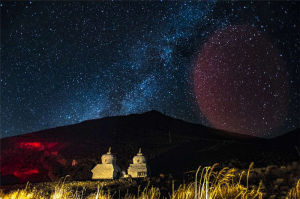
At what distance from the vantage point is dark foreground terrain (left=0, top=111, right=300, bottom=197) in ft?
48.5

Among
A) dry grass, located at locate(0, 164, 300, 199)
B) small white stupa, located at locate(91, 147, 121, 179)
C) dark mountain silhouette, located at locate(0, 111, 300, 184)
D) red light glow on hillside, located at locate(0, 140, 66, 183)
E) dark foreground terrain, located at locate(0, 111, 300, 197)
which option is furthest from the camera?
red light glow on hillside, located at locate(0, 140, 66, 183)

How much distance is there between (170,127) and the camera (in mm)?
53719

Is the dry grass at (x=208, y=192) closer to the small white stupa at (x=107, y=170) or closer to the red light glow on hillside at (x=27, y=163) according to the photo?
the small white stupa at (x=107, y=170)

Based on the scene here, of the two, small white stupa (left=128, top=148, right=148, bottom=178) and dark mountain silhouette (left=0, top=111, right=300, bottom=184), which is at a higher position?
dark mountain silhouette (left=0, top=111, right=300, bottom=184)

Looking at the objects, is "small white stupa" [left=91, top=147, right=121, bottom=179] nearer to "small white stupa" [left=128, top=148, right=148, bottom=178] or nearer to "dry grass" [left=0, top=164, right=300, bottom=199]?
"small white stupa" [left=128, top=148, right=148, bottom=178]

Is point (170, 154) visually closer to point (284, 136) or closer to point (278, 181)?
point (284, 136)

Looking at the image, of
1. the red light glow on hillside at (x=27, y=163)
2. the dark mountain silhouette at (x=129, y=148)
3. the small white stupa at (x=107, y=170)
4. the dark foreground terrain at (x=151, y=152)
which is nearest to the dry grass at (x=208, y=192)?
the dark foreground terrain at (x=151, y=152)

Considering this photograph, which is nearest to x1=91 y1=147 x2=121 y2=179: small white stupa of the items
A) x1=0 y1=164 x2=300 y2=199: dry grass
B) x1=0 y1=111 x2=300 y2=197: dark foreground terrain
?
x1=0 y1=111 x2=300 y2=197: dark foreground terrain

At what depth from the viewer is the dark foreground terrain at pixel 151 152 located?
48.5 ft

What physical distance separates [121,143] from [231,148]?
1473cm

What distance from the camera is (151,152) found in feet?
112

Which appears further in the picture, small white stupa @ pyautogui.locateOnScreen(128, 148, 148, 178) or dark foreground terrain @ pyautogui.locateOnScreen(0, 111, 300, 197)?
small white stupa @ pyautogui.locateOnScreen(128, 148, 148, 178)

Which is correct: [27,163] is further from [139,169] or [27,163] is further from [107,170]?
Result: [139,169]

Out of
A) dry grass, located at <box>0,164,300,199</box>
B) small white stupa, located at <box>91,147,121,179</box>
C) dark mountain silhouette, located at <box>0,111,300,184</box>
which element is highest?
dark mountain silhouette, located at <box>0,111,300,184</box>
